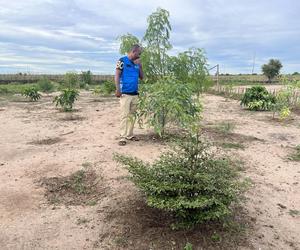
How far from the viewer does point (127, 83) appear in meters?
6.52

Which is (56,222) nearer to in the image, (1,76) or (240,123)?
(240,123)

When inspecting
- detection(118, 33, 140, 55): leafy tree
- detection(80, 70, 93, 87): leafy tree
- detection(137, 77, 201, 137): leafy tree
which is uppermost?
detection(118, 33, 140, 55): leafy tree

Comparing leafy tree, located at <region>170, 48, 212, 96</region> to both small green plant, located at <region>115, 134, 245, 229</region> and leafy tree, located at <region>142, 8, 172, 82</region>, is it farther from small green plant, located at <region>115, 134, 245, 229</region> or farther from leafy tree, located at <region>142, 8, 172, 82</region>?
small green plant, located at <region>115, 134, 245, 229</region>

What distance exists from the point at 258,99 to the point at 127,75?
6398mm

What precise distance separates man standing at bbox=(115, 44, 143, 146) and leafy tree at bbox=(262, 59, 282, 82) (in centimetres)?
2978

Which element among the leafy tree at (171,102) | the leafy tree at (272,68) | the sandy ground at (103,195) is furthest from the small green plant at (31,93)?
the leafy tree at (272,68)

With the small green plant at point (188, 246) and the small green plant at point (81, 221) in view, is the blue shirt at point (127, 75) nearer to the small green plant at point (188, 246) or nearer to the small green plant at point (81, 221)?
the small green plant at point (81, 221)

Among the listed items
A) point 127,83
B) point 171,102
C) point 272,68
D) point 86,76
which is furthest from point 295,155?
point 272,68

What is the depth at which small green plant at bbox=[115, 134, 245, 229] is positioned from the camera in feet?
10.5

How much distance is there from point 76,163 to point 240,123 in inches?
187

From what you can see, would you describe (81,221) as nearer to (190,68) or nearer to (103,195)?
(103,195)

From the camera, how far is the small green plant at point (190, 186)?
319 centimetres

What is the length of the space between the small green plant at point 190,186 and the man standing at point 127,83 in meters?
2.90

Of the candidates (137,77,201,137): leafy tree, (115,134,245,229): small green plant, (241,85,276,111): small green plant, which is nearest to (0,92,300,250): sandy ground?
(115,134,245,229): small green plant
